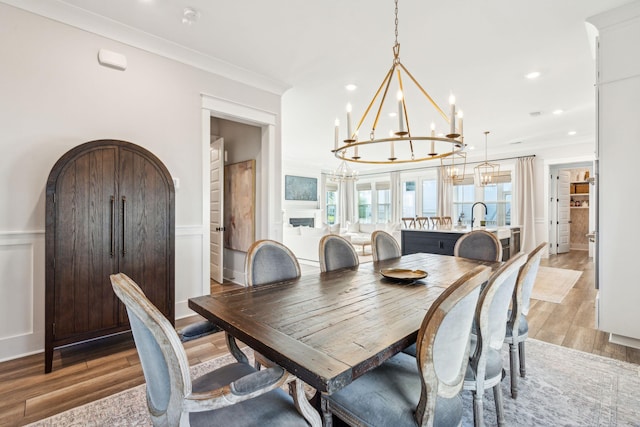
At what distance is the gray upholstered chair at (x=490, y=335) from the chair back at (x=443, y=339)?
0.79 feet

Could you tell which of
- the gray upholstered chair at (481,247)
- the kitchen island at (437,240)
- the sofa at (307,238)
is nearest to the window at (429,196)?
the sofa at (307,238)

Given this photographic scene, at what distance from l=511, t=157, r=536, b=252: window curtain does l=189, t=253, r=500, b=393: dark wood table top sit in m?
6.70

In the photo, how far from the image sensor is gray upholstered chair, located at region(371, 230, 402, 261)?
2957 millimetres

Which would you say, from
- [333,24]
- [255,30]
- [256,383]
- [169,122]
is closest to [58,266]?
[169,122]

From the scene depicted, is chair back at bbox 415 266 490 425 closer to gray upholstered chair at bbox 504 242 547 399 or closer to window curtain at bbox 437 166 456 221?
gray upholstered chair at bbox 504 242 547 399

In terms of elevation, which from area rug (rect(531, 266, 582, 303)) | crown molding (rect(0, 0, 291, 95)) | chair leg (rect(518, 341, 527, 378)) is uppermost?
crown molding (rect(0, 0, 291, 95))

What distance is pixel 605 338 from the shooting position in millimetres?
2773

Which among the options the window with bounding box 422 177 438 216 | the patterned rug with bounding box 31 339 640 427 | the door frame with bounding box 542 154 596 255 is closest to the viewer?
the patterned rug with bounding box 31 339 640 427

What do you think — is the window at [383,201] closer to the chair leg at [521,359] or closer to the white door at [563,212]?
the white door at [563,212]

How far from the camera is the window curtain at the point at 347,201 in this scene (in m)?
11.5

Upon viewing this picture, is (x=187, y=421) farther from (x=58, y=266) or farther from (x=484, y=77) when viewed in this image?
(x=484, y=77)

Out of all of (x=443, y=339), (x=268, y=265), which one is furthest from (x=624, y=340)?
(x=268, y=265)

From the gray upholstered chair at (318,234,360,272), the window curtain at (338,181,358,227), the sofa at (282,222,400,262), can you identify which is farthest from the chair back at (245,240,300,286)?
the window curtain at (338,181,358,227)

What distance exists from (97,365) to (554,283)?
5948 mm
